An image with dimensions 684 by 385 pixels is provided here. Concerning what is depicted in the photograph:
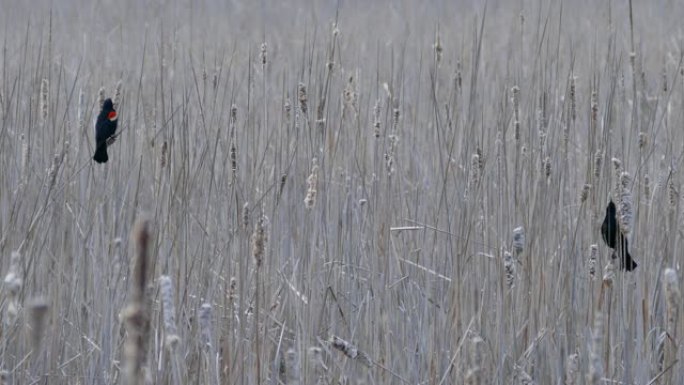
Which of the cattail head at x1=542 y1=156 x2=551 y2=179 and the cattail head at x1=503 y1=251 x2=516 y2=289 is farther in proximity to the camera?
the cattail head at x1=542 y1=156 x2=551 y2=179

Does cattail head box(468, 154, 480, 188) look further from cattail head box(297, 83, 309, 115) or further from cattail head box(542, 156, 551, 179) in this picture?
cattail head box(297, 83, 309, 115)

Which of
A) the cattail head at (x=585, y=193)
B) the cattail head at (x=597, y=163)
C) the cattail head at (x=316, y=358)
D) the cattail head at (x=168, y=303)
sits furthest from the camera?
the cattail head at (x=597, y=163)

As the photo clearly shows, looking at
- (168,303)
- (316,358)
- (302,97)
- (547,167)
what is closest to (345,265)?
(302,97)

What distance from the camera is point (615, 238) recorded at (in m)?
1.65

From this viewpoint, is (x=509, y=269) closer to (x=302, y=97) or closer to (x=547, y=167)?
(x=547, y=167)

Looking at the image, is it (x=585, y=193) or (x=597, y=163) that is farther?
(x=597, y=163)

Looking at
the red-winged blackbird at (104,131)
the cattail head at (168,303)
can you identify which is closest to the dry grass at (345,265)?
the red-winged blackbird at (104,131)

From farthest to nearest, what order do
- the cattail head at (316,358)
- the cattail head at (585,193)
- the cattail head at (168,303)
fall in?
1. the cattail head at (585,193)
2. the cattail head at (316,358)
3. the cattail head at (168,303)

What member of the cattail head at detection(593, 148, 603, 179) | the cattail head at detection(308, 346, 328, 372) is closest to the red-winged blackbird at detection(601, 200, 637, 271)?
the cattail head at detection(593, 148, 603, 179)

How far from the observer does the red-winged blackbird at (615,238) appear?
1621 millimetres

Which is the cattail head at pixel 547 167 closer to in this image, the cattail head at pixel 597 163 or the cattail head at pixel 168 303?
the cattail head at pixel 597 163

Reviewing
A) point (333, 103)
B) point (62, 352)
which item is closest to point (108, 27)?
point (333, 103)

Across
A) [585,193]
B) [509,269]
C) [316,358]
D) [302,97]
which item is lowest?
[316,358]

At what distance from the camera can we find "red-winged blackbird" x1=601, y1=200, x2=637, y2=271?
1.62 m
